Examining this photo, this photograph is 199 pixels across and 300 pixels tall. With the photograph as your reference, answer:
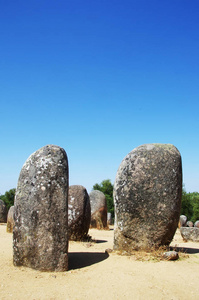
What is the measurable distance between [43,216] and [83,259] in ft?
6.56

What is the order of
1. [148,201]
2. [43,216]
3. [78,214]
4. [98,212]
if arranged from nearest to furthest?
[43,216]
[148,201]
[78,214]
[98,212]

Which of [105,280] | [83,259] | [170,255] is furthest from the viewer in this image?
[83,259]

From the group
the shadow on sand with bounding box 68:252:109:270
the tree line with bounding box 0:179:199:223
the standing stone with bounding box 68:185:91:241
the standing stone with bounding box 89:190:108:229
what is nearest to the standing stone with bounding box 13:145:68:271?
the shadow on sand with bounding box 68:252:109:270

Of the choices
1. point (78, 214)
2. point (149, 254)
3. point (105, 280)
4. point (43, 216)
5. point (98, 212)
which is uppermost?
point (43, 216)

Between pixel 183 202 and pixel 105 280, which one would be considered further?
pixel 183 202

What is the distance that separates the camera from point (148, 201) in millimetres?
7680

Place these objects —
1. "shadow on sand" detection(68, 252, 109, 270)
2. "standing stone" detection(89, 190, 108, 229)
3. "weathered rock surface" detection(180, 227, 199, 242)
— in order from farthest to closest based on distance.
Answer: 1. "standing stone" detection(89, 190, 108, 229)
2. "weathered rock surface" detection(180, 227, 199, 242)
3. "shadow on sand" detection(68, 252, 109, 270)

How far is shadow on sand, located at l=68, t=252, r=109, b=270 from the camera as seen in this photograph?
6519 mm

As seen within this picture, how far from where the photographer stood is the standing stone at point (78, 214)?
10.5 metres

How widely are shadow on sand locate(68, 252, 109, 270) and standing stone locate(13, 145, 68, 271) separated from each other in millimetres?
679

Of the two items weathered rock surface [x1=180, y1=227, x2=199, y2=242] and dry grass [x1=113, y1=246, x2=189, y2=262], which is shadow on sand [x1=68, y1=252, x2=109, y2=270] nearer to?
dry grass [x1=113, y1=246, x2=189, y2=262]

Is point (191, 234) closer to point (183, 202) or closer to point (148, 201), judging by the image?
point (148, 201)

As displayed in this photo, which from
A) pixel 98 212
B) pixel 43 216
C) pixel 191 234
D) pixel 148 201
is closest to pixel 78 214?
pixel 148 201

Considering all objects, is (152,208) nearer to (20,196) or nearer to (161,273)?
(161,273)
